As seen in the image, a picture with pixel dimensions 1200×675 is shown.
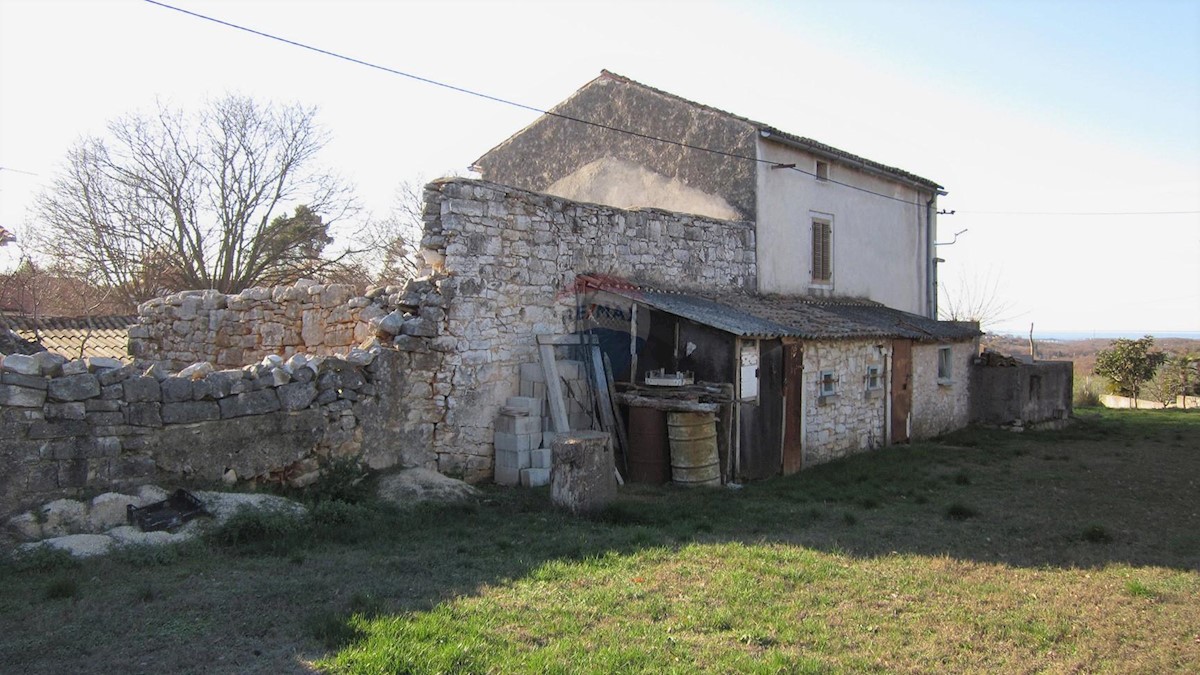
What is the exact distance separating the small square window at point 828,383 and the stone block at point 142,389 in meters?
9.86

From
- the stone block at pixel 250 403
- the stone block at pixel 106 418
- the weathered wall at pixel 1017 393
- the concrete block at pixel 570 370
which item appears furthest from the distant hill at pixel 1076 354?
the stone block at pixel 106 418

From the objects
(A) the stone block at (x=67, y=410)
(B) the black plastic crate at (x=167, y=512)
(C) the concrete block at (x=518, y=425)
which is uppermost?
(A) the stone block at (x=67, y=410)

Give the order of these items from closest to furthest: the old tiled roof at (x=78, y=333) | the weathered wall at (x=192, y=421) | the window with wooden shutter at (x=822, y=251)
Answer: the weathered wall at (x=192, y=421)
the old tiled roof at (x=78, y=333)
the window with wooden shutter at (x=822, y=251)

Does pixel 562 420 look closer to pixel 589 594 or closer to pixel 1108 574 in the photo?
pixel 589 594

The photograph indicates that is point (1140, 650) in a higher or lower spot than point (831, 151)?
lower

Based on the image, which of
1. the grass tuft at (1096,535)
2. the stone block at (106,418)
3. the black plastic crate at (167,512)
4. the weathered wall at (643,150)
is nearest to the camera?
the black plastic crate at (167,512)

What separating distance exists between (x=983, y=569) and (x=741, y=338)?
5067mm

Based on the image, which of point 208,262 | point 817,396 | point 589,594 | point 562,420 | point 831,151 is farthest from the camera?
point 208,262

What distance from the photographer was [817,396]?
1359 centimetres

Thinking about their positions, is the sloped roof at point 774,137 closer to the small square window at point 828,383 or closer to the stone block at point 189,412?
the small square window at point 828,383

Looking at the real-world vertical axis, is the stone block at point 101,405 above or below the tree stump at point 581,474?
above

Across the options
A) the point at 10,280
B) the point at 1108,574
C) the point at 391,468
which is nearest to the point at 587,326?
the point at 391,468

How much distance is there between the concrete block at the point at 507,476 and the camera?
10.4 meters

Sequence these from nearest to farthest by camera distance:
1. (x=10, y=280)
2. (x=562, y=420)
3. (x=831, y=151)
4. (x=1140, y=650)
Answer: (x=1140, y=650) < (x=562, y=420) < (x=10, y=280) < (x=831, y=151)
